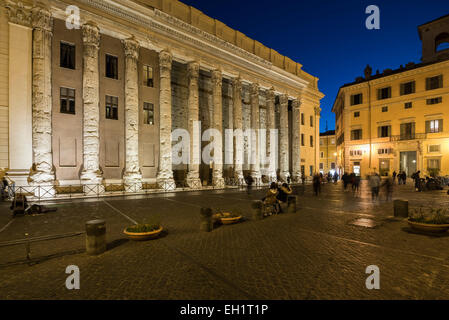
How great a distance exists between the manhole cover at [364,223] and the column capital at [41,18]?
22444 mm

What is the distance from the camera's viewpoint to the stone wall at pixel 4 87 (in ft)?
50.4

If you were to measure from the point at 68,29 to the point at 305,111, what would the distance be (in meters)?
33.0

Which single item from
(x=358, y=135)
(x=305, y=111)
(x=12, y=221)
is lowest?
(x=12, y=221)

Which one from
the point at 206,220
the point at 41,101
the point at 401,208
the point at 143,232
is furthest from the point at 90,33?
the point at 401,208

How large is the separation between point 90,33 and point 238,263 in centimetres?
2096

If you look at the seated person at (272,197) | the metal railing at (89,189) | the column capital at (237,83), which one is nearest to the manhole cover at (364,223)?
the seated person at (272,197)

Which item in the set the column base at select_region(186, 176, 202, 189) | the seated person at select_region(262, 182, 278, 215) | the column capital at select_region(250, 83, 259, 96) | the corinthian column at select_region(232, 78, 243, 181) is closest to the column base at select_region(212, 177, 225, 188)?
the column base at select_region(186, 176, 202, 189)

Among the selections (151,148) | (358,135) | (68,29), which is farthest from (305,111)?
(68,29)

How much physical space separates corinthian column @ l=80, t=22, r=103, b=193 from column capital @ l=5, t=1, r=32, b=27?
330cm

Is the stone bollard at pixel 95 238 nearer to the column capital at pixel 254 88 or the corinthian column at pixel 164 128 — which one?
the corinthian column at pixel 164 128

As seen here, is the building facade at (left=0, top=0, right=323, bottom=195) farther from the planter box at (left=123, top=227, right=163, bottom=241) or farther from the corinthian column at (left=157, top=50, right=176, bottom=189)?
the planter box at (left=123, top=227, right=163, bottom=241)

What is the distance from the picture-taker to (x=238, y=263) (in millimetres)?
5070

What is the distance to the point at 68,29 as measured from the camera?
17.9m
